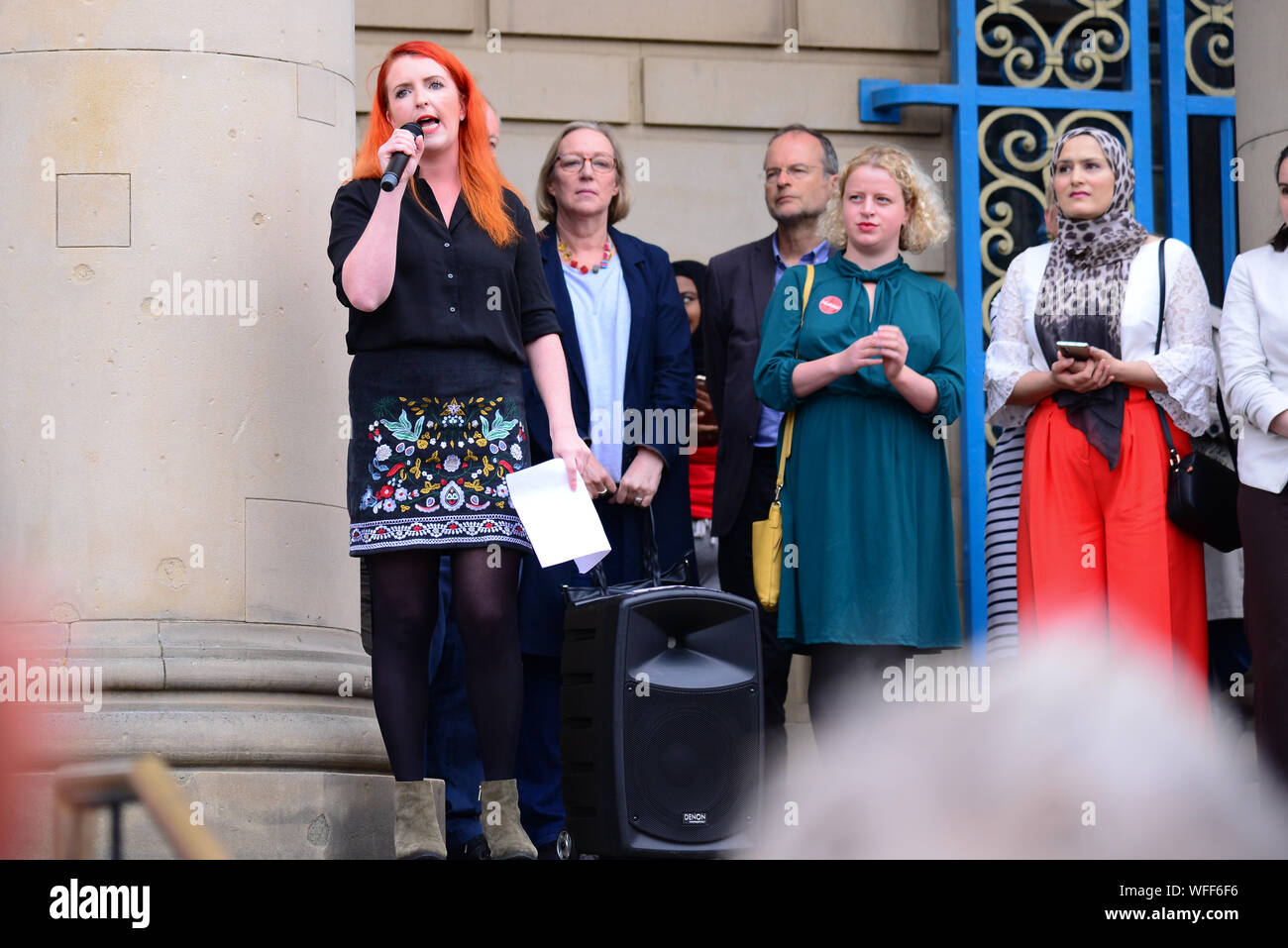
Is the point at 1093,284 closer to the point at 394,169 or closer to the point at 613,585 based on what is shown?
the point at 613,585

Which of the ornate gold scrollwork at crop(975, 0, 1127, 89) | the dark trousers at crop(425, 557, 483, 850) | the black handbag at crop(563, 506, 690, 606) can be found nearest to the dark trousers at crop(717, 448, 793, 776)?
the black handbag at crop(563, 506, 690, 606)

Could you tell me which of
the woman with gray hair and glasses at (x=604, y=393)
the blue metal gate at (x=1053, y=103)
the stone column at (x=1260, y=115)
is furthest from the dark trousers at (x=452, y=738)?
the blue metal gate at (x=1053, y=103)

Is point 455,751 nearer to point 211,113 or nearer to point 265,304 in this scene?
point 265,304

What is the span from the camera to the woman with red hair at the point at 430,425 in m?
4.93

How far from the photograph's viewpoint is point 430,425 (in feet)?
16.5

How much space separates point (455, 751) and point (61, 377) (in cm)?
153

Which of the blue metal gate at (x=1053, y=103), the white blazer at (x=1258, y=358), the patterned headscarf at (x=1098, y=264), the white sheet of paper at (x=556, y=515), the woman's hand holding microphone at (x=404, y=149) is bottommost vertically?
the white sheet of paper at (x=556, y=515)

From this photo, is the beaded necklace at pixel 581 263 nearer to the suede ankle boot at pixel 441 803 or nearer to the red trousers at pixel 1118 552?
the red trousers at pixel 1118 552

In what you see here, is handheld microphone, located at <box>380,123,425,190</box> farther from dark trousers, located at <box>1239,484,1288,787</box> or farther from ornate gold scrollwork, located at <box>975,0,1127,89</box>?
ornate gold scrollwork, located at <box>975,0,1127,89</box>

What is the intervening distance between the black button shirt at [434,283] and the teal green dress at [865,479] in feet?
3.69

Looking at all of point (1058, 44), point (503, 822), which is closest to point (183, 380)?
point (503, 822)

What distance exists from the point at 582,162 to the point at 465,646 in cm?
194
